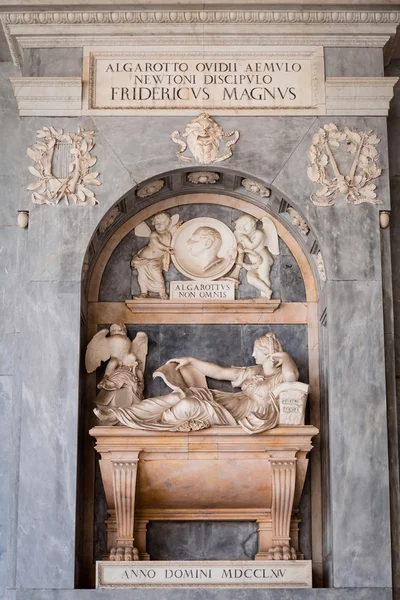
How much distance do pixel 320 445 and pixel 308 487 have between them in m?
0.51

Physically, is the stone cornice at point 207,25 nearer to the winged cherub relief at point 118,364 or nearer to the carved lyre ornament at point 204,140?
the carved lyre ornament at point 204,140

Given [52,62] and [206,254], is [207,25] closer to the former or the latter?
[52,62]

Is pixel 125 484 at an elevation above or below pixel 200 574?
above

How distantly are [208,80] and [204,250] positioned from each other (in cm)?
200

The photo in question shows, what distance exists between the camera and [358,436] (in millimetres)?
12523

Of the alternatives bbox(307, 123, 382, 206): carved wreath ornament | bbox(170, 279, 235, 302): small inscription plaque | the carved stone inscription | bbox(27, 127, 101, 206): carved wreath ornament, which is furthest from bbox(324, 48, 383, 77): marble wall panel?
bbox(27, 127, 101, 206): carved wreath ornament

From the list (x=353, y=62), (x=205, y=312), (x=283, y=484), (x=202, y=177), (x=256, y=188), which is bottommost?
(x=283, y=484)

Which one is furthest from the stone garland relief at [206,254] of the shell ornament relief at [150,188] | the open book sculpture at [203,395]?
the open book sculpture at [203,395]

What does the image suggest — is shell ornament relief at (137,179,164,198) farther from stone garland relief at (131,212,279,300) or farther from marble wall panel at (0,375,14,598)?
marble wall panel at (0,375,14,598)

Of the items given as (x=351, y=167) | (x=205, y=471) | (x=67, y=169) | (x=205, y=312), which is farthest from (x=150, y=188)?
(x=205, y=471)

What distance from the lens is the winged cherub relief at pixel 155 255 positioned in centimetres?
1372

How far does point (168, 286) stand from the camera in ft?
45.2

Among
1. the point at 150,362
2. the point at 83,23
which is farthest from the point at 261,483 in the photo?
the point at 83,23

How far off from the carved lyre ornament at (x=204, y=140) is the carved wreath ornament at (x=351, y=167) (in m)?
0.97
